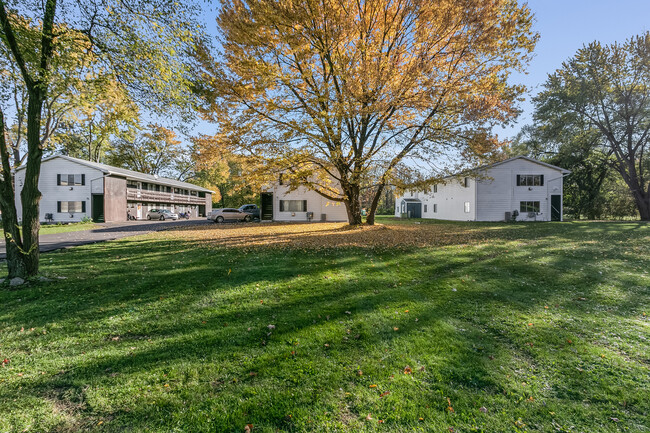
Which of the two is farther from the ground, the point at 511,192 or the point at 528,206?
the point at 511,192

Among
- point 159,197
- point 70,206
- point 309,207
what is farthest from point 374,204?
point 159,197

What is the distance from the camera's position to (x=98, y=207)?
92.2 ft

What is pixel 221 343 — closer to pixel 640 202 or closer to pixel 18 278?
pixel 18 278

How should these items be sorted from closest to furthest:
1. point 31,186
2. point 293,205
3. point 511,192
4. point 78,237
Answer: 1. point 31,186
2. point 78,237
3. point 511,192
4. point 293,205

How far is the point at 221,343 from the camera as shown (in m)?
3.56

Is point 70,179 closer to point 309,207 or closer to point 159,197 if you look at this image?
point 159,197

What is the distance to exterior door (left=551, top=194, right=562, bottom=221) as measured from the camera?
2622 cm

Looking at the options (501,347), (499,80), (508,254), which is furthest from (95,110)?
(499,80)

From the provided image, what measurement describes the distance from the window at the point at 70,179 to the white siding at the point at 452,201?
1267 inches

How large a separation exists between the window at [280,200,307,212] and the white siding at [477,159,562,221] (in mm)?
16141

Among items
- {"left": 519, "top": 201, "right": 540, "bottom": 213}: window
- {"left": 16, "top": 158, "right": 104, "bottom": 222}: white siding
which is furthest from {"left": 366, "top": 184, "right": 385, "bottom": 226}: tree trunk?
{"left": 16, "top": 158, "right": 104, "bottom": 222}: white siding

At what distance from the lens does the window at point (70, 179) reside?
1101 inches

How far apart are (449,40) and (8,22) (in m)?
14.8

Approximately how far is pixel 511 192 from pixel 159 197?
40.3 meters
